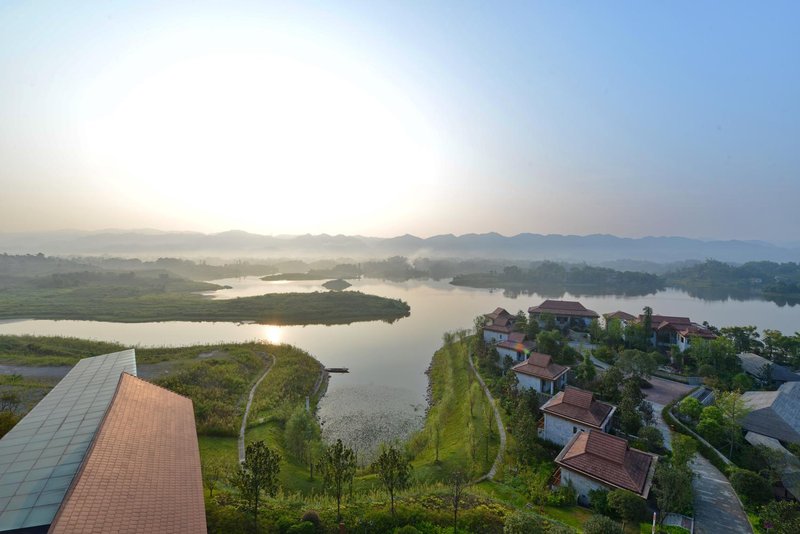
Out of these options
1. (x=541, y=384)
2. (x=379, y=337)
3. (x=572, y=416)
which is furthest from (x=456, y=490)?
(x=379, y=337)

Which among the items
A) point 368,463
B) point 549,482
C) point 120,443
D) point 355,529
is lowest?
point 368,463

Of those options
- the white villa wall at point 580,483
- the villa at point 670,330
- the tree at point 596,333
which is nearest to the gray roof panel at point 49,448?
the white villa wall at point 580,483

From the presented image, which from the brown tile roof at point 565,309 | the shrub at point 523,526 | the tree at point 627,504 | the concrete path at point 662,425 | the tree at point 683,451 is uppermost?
the brown tile roof at point 565,309

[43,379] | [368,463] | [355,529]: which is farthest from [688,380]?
[43,379]

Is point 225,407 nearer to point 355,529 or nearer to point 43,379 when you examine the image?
point 355,529

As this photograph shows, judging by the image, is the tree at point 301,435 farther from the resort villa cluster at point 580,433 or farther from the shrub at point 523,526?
the resort villa cluster at point 580,433

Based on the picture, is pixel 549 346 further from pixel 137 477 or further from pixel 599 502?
pixel 137 477

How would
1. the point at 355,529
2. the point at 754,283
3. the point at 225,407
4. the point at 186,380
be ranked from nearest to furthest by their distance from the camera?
the point at 355,529, the point at 225,407, the point at 186,380, the point at 754,283
